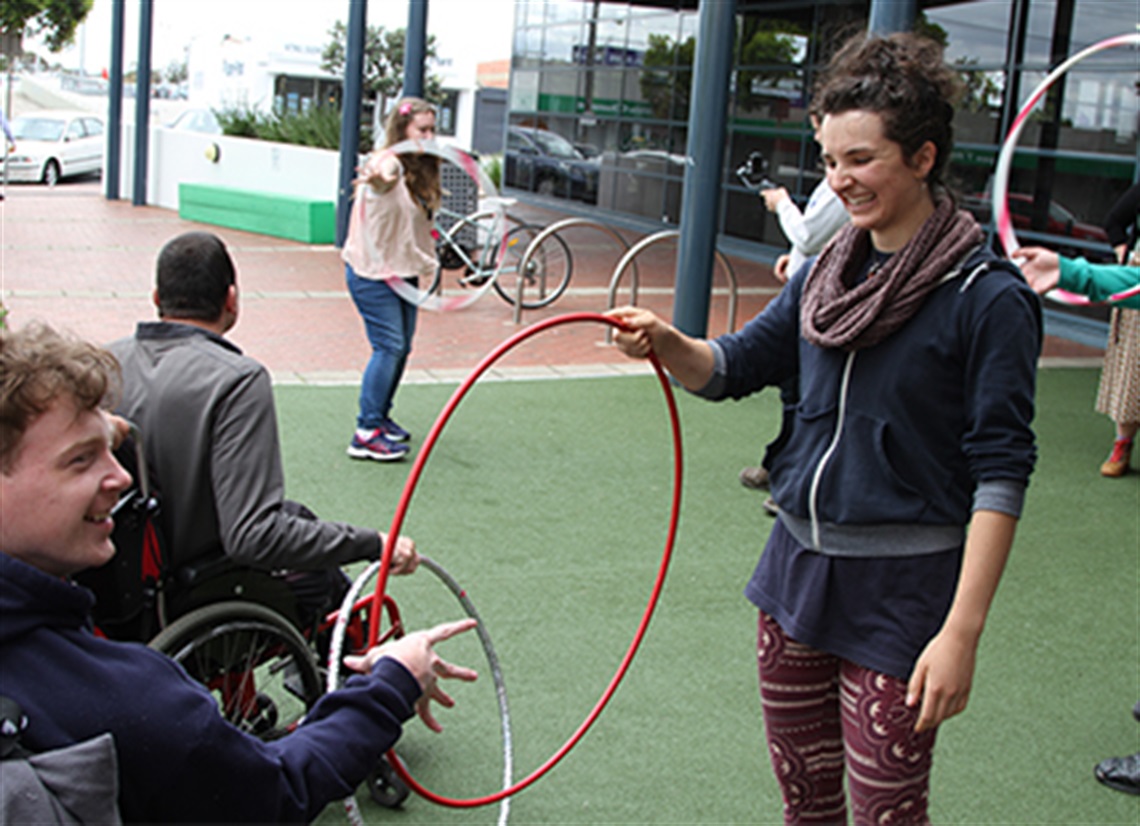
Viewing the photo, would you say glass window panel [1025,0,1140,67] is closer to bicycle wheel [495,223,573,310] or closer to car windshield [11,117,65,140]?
bicycle wheel [495,223,573,310]

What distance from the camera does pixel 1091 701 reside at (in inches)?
173

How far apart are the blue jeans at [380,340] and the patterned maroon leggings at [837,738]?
441 cm

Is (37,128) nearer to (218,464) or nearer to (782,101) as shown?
(782,101)

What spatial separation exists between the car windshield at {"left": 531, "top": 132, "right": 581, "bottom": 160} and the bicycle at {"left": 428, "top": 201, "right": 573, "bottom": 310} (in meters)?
9.76

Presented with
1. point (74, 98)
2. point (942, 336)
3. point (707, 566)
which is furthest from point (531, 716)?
point (74, 98)

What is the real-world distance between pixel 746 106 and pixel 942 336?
17.6 meters

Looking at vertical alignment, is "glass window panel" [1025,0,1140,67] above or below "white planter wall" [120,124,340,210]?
above

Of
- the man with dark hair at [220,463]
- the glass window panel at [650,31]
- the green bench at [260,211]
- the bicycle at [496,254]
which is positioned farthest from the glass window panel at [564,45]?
the man with dark hair at [220,463]

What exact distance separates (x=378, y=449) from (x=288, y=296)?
589 centimetres

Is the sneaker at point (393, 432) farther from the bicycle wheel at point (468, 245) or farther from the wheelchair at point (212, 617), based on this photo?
the bicycle wheel at point (468, 245)

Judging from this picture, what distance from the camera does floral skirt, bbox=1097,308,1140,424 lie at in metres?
7.11

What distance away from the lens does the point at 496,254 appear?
13.0m

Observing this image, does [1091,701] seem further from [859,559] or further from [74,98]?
[74,98]

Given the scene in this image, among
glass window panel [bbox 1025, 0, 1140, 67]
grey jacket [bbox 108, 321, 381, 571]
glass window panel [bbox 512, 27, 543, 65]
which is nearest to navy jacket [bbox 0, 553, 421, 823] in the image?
grey jacket [bbox 108, 321, 381, 571]
